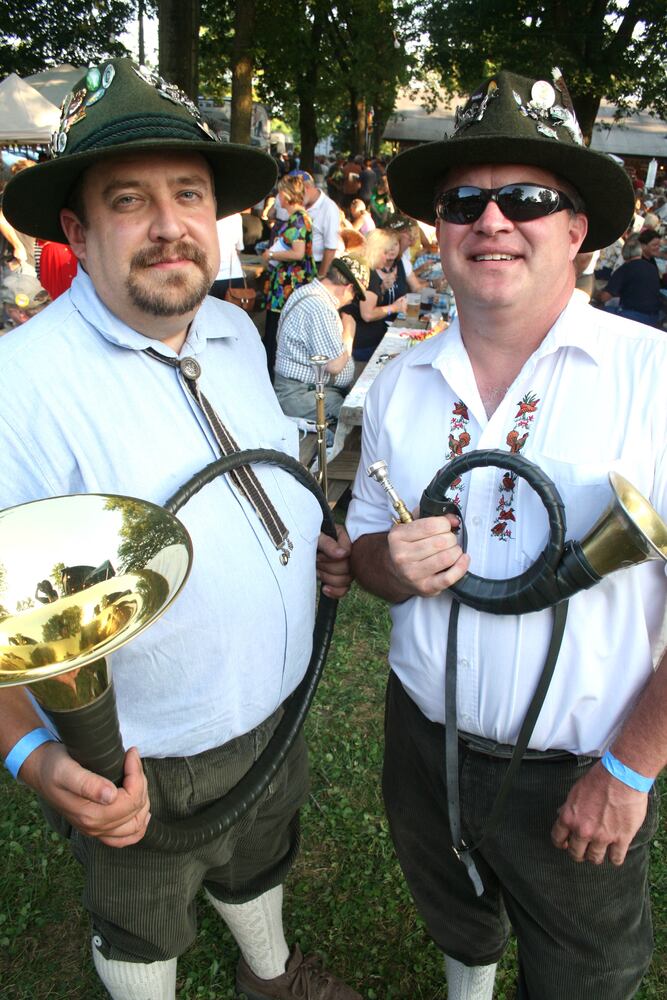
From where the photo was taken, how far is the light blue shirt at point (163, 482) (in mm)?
1653

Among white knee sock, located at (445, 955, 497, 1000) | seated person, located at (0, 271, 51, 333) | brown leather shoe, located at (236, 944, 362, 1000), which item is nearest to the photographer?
white knee sock, located at (445, 955, 497, 1000)

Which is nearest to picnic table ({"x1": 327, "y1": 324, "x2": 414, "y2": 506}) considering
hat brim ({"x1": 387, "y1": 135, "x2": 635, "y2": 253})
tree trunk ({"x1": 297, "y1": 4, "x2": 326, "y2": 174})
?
hat brim ({"x1": 387, "y1": 135, "x2": 635, "y2": 253})

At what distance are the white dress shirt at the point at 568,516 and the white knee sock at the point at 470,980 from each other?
3.11 ft

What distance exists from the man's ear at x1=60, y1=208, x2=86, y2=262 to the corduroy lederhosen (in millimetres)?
1568

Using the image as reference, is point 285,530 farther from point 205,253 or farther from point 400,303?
point 400,303

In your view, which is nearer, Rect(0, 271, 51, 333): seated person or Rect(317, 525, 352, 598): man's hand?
Rect(317, 525, 352, 598): man's hand

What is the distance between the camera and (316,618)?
237 centimetres

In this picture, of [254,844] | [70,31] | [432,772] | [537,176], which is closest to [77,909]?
[254,844]

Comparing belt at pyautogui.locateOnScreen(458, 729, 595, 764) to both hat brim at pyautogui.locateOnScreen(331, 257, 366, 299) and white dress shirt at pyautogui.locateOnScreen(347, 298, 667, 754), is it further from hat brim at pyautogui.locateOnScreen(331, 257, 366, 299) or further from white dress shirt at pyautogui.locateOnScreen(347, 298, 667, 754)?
hat brim at pyautogui.locateOnScreen(331, 257, 366, 299)

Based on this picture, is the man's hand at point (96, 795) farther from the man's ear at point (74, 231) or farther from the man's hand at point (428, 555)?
the man's ear at point (74, 231)

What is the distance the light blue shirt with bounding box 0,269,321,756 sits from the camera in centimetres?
165

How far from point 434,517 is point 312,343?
403 centimetres

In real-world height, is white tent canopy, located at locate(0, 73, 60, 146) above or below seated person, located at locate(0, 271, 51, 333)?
above

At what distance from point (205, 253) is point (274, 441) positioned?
0.57m
